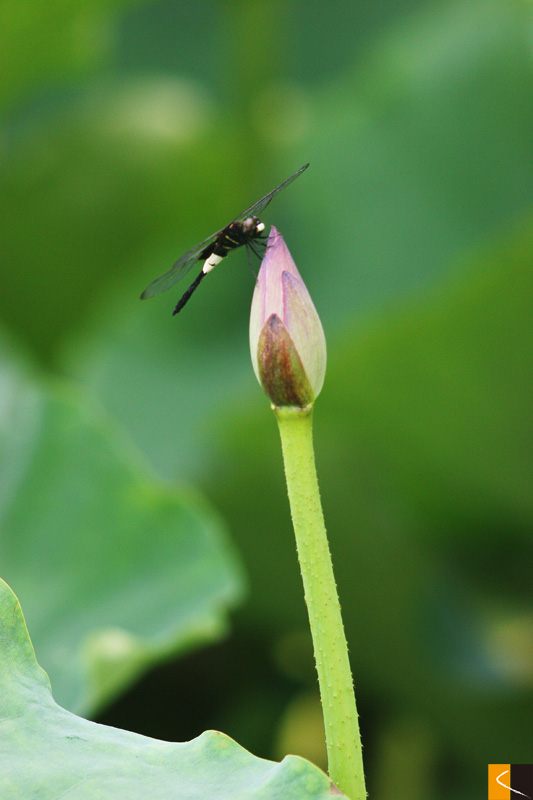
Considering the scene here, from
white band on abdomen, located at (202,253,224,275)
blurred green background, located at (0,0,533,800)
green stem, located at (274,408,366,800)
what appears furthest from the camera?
blurred green background, located at (0,0,533,800)

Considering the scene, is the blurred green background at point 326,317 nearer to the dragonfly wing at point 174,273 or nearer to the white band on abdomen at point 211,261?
the dragonfly wing at point 174,273

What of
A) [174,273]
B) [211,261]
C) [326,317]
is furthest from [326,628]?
[326,317]

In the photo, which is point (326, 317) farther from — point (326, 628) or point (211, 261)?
point (326, 628)

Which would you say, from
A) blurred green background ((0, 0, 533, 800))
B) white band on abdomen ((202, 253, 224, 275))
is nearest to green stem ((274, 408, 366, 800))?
white band on abdomen ((202, 253, 224, 275))

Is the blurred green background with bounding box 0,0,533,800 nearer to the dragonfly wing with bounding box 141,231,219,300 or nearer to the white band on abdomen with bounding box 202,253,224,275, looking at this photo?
the dragonfly wing with bounding box 141,231,219,300

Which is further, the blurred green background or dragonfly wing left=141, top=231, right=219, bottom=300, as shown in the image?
the blurred green background

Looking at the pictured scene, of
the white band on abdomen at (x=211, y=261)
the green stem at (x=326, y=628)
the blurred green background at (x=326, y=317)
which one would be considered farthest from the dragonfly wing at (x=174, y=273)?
the blurred green background at (x=326, y=317)
